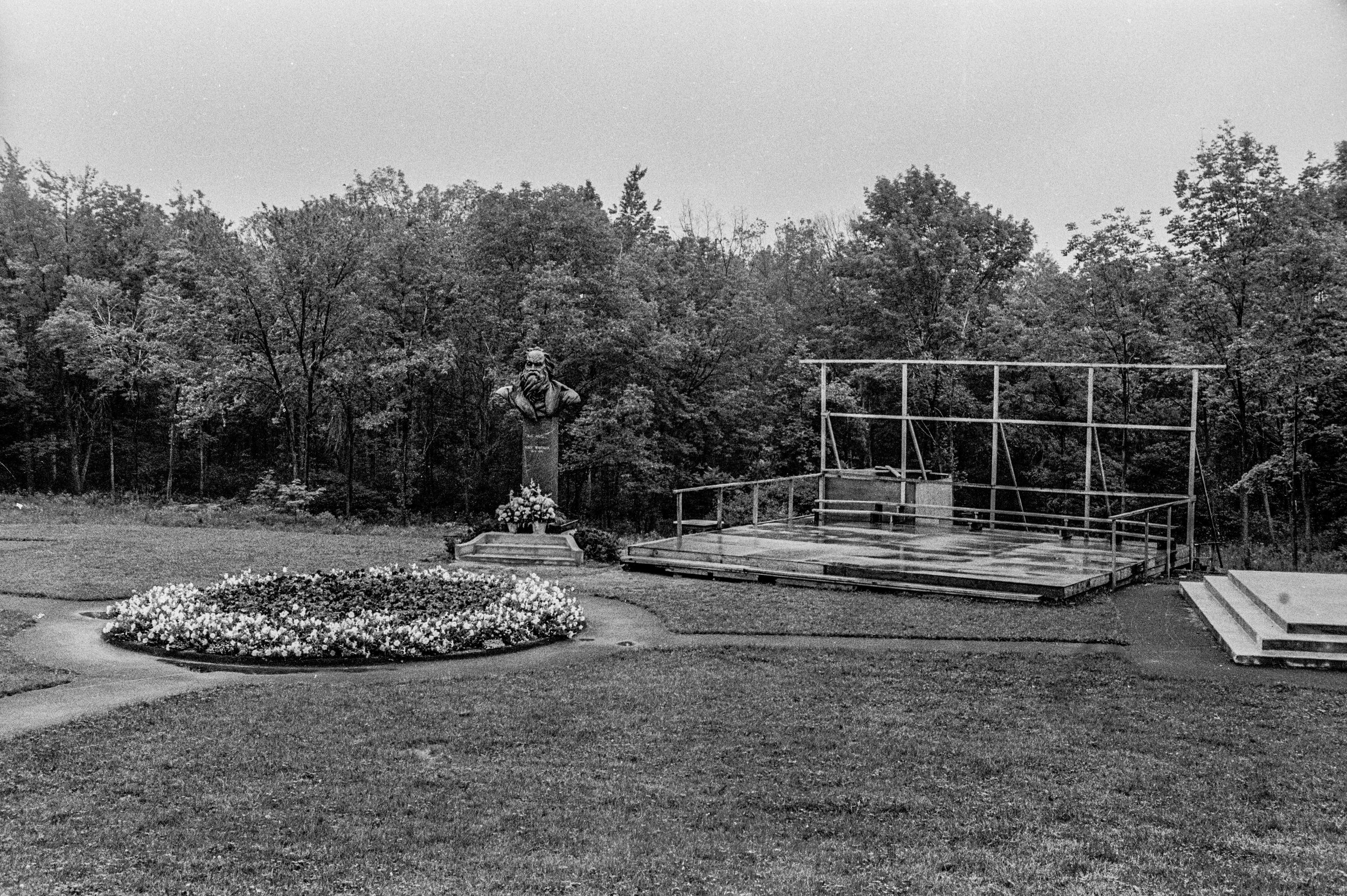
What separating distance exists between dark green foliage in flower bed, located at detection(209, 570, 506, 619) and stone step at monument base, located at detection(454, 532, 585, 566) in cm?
318

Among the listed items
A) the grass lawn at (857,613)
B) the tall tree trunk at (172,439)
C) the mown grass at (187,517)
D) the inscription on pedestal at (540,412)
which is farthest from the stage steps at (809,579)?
the tall tree trunk at (172,439)

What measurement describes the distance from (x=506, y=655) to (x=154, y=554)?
8164mm

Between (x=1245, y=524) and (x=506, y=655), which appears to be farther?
(x=1245, y=524)

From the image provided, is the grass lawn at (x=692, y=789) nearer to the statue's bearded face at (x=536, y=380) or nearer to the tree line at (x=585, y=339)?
the statue's bearded face at (x=536, y=380)

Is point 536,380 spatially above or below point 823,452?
above

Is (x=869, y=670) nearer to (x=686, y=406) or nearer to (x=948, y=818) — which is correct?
(x=948, y=818)

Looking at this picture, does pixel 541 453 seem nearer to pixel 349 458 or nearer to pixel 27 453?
pixel 349 458

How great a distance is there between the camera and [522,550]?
1551 cm

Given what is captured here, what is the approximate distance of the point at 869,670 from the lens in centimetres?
896

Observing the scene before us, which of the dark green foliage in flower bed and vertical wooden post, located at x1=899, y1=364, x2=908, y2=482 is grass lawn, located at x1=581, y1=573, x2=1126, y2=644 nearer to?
the dark green foliage in flower bed

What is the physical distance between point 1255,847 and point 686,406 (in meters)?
25.8

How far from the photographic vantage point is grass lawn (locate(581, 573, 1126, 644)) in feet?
34.5

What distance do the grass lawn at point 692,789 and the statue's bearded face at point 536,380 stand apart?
798cm

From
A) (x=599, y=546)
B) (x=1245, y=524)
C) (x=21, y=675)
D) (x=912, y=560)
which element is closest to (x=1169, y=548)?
(x=912, y=560)
